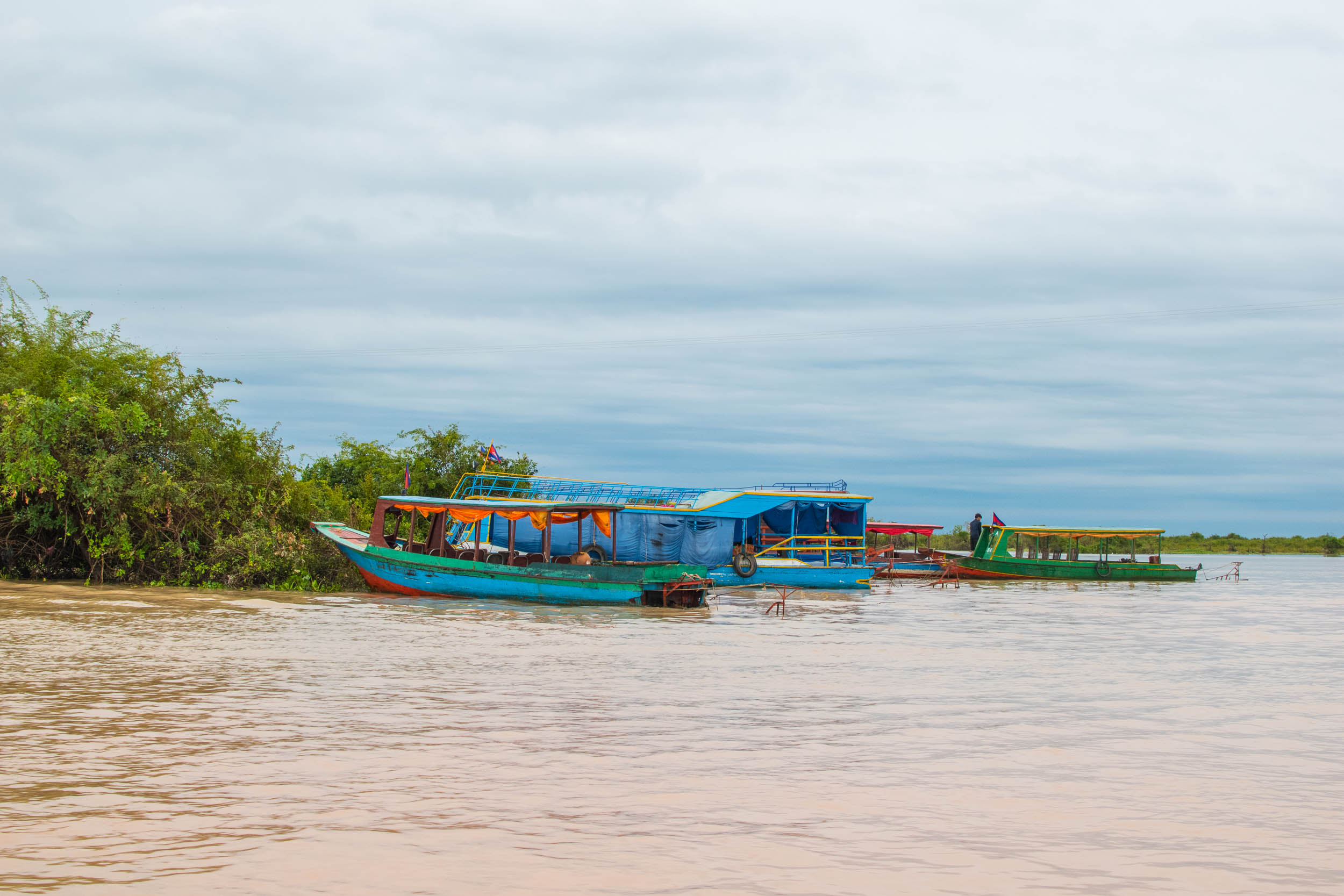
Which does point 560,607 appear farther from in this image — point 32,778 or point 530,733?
point 32,778

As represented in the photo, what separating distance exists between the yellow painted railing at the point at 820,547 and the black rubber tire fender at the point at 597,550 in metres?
5.48

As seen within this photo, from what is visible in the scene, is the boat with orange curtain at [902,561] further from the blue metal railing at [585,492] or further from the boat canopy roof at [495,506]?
the boat canopy roof at [495,506]

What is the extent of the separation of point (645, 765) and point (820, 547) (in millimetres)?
26307

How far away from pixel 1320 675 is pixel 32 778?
16.2 m

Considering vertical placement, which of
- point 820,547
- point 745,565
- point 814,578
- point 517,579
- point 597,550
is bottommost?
point 814,578

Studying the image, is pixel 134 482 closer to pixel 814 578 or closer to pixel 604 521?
pixel 604 521

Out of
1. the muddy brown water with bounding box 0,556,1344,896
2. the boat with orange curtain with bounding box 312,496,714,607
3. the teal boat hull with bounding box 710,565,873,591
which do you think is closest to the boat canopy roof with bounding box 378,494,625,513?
the boat with orange curtain with bounding box 312,496,714,607

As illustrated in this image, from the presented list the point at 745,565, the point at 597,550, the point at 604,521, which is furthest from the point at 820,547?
the point at 597,550

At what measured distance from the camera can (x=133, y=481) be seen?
2359 cm

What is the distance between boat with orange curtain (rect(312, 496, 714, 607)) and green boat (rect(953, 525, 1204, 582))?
20196 millimetres

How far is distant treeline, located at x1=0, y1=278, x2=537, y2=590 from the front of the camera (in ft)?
75.7

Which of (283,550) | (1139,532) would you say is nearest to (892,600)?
(1139,532)

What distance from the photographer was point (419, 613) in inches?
840

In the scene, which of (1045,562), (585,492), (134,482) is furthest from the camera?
(1045,562)
